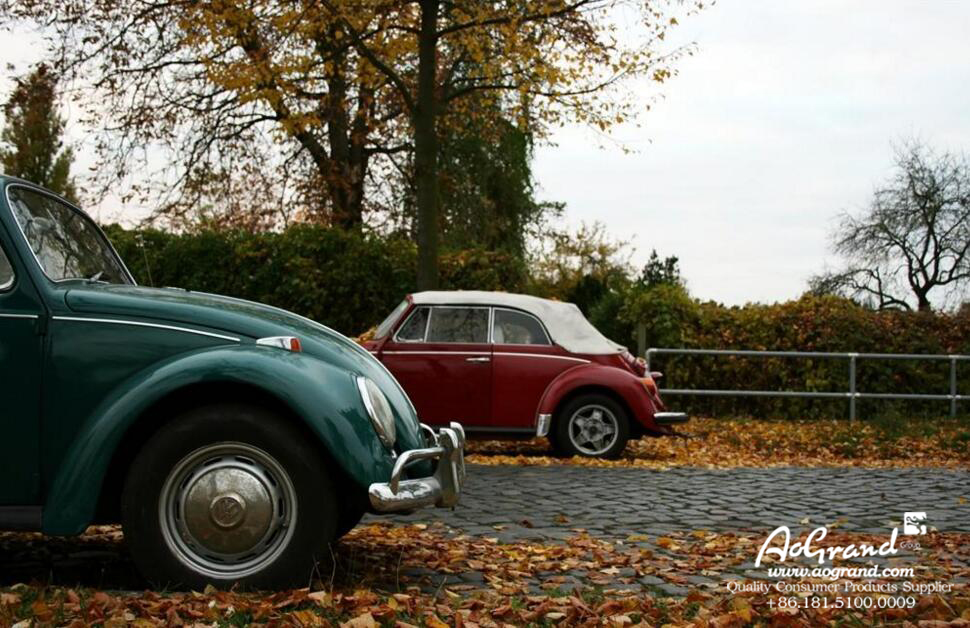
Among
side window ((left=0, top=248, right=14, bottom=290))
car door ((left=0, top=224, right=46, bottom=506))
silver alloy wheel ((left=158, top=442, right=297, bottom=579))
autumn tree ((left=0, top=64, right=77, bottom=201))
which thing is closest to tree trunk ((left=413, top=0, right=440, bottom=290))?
side window ((left=0, top=248, right=14, bottom=290))

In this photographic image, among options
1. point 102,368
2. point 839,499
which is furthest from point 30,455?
point 839,499

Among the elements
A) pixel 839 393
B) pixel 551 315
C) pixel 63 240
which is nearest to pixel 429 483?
pixel 63 240

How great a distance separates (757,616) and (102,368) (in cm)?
304

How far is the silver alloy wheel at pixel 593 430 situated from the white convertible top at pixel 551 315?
2.11 ft

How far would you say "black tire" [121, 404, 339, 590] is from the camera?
4.99 meters

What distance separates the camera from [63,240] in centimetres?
594

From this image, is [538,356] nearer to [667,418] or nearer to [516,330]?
[516,330]

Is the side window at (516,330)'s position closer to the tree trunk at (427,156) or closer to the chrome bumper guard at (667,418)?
the chrome bumper guard at (667,418)

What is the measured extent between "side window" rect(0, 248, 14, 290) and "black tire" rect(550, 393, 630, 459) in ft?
23.7

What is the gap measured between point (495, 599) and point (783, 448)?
9179 mm

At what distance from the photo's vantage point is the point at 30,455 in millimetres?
5148

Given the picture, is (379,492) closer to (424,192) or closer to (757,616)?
(757,616)

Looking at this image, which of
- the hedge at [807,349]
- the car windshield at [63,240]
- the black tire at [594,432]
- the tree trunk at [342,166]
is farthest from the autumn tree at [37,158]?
the car windshield at [63,240]

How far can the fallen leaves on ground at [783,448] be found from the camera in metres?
12.0
